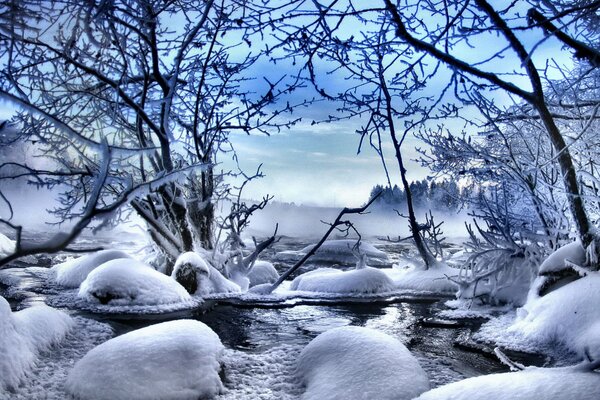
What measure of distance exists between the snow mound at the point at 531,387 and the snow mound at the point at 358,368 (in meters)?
0.60

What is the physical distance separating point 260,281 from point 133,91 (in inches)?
250

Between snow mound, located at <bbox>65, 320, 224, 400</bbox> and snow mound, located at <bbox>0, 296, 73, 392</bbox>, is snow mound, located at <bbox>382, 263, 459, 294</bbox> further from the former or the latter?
snow mound, located at <bbox>0, 296, 73, 392</bbox>

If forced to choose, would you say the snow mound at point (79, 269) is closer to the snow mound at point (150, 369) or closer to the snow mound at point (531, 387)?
the snow mound at point (150, 369)

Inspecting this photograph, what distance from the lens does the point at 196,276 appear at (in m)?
10.5

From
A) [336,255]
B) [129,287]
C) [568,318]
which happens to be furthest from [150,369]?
[336,255]

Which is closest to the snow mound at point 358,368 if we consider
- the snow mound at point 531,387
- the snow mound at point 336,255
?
the snow mound at point 531,387

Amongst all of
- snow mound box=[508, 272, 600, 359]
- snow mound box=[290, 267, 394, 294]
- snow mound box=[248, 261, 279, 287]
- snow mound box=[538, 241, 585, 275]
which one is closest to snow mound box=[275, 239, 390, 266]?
snow mound box=[248, 261, 279, 287]

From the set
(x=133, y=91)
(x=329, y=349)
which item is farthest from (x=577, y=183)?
(x=133, y=91)

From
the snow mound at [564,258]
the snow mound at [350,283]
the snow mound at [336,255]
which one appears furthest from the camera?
the snow mound at [336,255]

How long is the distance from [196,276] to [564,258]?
7.19 m

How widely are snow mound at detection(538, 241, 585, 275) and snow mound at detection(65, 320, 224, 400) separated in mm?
5386

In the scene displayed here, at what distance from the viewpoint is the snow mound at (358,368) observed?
14.2 ft

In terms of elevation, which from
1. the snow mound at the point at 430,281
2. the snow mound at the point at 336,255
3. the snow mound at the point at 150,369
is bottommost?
the snow mound at the point at 150,369

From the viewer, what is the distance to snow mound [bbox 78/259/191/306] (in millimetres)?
8703
